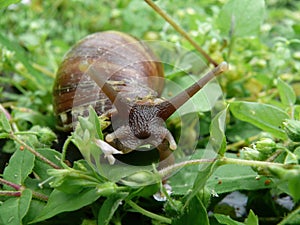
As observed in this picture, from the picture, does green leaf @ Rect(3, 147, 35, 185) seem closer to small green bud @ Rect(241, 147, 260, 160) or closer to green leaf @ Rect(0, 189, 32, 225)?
green leaf @ Rect(0, 189, 32, 225)

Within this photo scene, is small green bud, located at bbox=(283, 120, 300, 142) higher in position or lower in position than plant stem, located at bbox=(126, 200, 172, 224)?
higher

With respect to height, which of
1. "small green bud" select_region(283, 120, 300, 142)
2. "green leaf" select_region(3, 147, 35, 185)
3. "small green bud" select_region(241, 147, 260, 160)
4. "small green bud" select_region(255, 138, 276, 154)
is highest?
"small green bud" select_region(283, 120, 300, 142)

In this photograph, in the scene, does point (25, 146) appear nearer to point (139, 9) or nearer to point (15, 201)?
point (15, 201)

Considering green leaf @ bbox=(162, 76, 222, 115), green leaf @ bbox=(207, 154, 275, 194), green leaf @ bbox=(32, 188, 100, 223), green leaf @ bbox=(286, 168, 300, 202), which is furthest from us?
green leaf @ bbox=(162, 76, 222, 115)

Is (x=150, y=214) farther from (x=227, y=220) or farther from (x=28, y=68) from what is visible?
(x=28, y=68)

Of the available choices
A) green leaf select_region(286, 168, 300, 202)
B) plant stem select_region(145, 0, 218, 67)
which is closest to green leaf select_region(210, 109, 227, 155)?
green leaf select_region(286, 168, 300, 202)

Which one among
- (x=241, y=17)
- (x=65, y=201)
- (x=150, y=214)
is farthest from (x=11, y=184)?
(x=241, y=17)

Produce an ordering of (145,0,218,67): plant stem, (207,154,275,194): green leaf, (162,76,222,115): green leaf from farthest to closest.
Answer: (145,0,218,67): plant stem → (162,76,222,115): green leaf → (207,154,275,194): green leaf

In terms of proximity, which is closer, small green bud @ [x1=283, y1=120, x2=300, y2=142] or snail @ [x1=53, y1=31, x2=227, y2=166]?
small green bud @ [x1=283, y1=120, x2=300, y2=142]

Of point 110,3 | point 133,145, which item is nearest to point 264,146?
point 133,145
